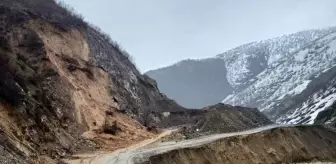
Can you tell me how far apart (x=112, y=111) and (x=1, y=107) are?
29.7 metres

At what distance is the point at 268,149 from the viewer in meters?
54.3

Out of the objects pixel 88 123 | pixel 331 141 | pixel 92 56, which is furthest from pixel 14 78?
pixel 331 141

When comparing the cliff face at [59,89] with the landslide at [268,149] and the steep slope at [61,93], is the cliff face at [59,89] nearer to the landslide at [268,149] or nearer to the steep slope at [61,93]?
the steep slope at [61,93]

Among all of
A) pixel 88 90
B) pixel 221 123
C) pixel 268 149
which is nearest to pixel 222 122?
pixel 221 123

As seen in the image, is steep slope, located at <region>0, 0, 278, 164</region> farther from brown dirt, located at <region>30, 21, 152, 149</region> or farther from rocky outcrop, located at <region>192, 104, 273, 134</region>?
rocky outcrop, located at <region>192, 104, 273, 134</region>

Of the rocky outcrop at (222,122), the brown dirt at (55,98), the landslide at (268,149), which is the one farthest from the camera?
the rocky outcrop at (222,122)

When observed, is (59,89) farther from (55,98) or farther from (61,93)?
(55,98)

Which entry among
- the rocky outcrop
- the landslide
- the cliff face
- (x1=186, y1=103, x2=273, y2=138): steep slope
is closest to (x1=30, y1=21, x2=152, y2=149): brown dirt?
the cliff face

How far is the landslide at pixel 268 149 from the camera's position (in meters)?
45.3

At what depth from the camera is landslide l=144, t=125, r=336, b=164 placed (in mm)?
45281

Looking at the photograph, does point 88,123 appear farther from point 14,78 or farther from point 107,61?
point 107,61

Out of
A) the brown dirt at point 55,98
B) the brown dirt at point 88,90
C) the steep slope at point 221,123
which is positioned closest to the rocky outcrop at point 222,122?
the steep slope at point 221,123

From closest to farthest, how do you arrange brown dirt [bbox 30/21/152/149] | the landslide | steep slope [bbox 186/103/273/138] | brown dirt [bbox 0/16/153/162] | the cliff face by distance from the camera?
brown dirt [bbox 0/16/153/162] < the cliff face < the landslide < brown dirt [bbox 30/21/152/149] < steep slope [bbox 186/103/273/138]

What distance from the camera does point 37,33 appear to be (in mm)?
69250
